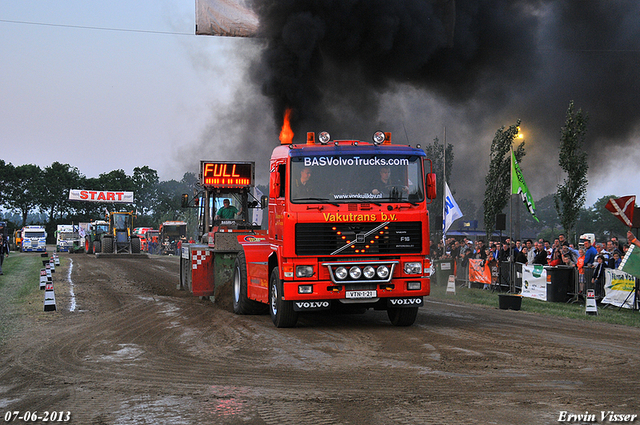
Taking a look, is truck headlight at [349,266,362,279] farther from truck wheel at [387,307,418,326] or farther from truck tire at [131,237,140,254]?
truck tire at [131,237,140,254]

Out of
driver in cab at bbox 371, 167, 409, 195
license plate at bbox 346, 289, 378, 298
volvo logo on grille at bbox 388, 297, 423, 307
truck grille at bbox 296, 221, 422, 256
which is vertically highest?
driver in cab at bbox 371, 167, 409, 195

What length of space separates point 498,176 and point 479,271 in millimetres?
10955

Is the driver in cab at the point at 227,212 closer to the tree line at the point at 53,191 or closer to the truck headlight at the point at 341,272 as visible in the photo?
the truck headlight at the point at 341,272

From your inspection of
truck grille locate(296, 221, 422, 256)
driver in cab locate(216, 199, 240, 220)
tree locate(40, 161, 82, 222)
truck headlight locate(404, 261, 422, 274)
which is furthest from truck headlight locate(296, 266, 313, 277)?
tree locate(40, 161, 82, 222)

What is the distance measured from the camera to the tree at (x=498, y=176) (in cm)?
3123

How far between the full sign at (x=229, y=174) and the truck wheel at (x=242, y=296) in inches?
126

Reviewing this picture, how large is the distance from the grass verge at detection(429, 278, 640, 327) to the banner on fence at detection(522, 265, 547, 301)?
24 centimetres

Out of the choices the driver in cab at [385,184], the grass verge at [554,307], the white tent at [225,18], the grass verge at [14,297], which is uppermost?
the white tent at [225,18]

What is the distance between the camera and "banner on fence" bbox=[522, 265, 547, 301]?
58.6ft

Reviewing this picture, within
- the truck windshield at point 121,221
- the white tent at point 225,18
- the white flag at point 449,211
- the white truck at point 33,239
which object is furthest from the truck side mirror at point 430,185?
the white truck at point 33,239

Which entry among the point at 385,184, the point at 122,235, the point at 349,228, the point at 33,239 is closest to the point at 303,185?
the point at 349,228

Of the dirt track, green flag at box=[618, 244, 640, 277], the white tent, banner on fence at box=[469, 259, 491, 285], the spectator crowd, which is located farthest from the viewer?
the white tent

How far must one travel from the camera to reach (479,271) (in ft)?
72.3

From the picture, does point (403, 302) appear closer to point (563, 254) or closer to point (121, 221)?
point (563, 254)
